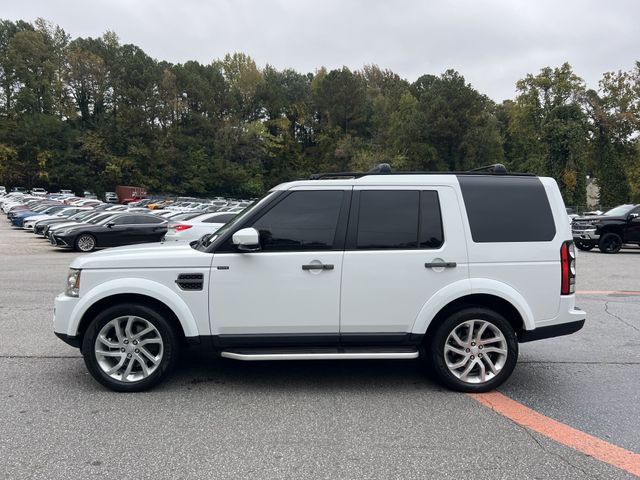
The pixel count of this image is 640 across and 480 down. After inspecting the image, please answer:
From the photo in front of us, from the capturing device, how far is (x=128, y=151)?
76.5 metres

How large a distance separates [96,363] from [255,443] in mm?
1732

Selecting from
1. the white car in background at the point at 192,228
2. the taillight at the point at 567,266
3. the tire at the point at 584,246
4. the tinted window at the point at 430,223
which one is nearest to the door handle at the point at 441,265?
the tinted window at the point at 430,223

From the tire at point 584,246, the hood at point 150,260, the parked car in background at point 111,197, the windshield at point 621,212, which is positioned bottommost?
the tire at point 584,246

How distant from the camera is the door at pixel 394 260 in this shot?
170 inches

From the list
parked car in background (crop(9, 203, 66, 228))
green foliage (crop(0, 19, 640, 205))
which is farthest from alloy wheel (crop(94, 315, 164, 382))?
green foliage (crop(0, 19, 640, 205))

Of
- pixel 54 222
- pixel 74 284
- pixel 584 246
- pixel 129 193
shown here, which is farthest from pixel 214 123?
pixel 74 284

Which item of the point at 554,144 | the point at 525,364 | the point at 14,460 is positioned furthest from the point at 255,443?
the point at 554,144

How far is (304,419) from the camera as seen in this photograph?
12.8 feet

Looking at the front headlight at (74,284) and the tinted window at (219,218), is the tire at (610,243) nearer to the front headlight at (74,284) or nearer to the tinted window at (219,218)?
the tinted window at (219,218)

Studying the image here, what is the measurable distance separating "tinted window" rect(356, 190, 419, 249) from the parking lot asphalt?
1.33 metres

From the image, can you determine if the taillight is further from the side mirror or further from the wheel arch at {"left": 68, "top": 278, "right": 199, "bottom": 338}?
the wheel arch at {"left": 68, "top": 278, "right": 199, "bottom": 338}

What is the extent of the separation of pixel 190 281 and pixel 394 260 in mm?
1751

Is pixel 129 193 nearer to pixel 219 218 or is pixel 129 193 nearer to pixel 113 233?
pixel 113 233

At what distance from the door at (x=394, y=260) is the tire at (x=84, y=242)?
582 inches
